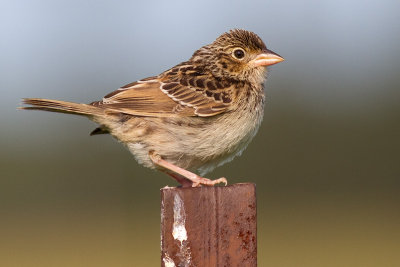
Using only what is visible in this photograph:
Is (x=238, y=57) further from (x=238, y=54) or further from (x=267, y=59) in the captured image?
(x=267, y=59)

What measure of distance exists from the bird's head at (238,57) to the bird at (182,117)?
22mm

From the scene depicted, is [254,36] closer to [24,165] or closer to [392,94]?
[24,165]

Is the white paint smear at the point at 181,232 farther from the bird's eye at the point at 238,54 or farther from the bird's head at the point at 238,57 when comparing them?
the bird's eye at the point at 238,54

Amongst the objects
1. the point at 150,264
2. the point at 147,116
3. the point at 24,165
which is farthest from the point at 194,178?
the point at 24,165

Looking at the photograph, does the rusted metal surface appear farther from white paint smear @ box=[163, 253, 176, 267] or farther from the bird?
the bird

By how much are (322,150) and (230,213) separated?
16.1 m

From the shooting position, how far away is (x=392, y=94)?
2386 centimetres

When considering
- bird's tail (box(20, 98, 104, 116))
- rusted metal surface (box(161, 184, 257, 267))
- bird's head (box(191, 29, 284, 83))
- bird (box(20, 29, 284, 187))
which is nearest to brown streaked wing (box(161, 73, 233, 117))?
bird (box(20, 29, 284, 187))

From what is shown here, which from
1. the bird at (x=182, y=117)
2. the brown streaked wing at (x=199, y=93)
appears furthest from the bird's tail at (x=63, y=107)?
the brown streaked wing at (x=199, y=93)

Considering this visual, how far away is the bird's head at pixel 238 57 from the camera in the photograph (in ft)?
21.1

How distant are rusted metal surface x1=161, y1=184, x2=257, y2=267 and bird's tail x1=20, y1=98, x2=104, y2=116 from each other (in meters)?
1.86

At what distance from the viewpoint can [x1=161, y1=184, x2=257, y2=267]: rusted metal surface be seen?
13.2 ft

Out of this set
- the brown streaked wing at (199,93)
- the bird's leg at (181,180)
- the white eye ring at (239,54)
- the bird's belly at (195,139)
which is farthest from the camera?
the white eye ring at (239,54)

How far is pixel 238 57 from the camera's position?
6.60 meters
